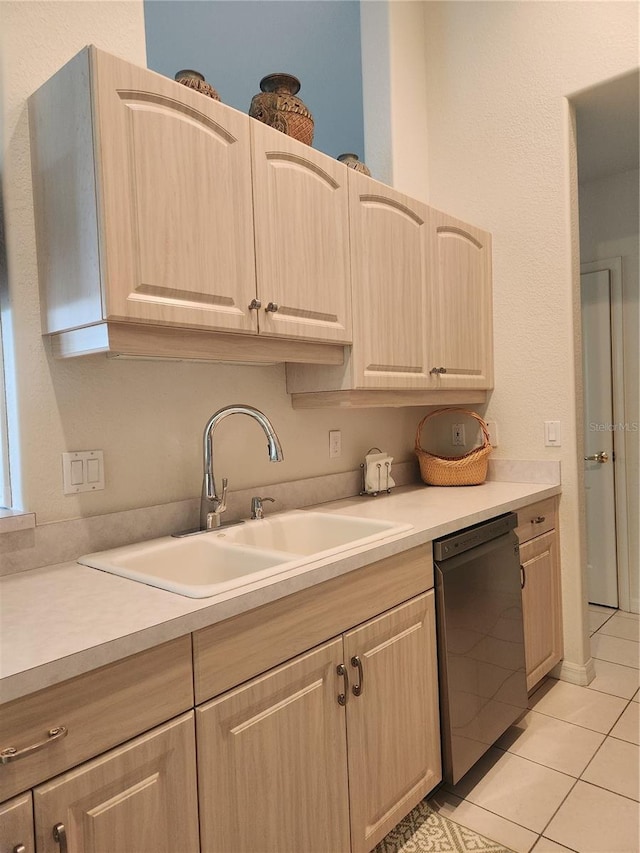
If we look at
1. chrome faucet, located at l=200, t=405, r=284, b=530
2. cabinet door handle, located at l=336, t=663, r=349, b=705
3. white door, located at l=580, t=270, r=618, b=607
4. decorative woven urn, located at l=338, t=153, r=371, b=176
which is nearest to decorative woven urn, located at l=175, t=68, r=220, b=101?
decorative woven urn, located at l=338, t=153, r=371, b=176

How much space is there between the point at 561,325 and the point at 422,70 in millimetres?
1476

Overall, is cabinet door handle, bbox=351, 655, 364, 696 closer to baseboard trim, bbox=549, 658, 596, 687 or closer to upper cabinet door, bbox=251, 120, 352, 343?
upper cabinet door, bbox=251, 120, 352, 343

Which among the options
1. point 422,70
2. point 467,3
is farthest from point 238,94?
point 467,3

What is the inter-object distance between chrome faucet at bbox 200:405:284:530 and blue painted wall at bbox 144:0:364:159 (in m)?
1.47

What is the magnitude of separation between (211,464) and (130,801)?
87 cm

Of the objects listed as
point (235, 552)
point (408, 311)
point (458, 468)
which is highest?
point (408, 311)

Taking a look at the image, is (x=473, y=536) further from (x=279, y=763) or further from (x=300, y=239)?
(x=300, y=239)

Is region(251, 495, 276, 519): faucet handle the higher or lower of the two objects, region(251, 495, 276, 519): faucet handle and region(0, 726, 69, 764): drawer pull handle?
the higher

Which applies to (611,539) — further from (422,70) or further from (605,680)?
(422,70)

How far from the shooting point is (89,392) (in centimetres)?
153

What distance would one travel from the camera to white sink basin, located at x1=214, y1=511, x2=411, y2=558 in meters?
1.75

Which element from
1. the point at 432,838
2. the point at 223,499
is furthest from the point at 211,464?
the point at 432,838

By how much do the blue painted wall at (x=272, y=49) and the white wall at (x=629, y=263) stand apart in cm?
145

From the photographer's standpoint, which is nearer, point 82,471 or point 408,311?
point 82,471
